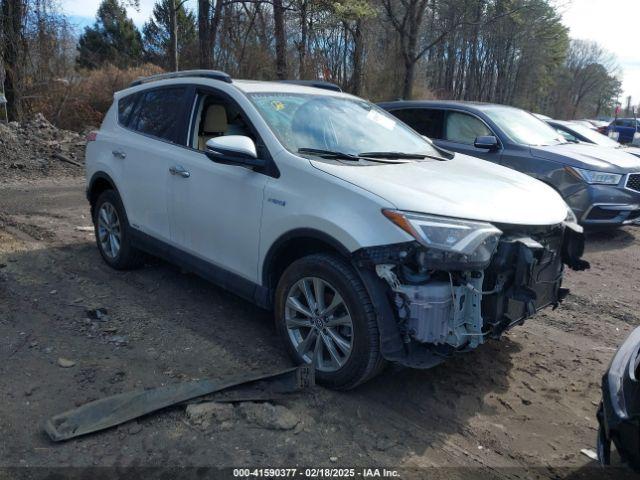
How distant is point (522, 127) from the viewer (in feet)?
27.7

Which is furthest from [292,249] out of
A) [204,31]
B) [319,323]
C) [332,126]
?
[204,31]

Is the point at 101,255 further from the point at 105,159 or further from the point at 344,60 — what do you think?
the point at 344,60

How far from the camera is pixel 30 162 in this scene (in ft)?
39.2

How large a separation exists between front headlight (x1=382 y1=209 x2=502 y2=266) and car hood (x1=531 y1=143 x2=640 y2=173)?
514 centimetres

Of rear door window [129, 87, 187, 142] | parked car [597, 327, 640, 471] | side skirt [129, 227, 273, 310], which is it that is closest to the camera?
parked car [597, 327, 640, 471]

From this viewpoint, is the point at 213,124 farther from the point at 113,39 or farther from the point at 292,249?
the point at 113,39

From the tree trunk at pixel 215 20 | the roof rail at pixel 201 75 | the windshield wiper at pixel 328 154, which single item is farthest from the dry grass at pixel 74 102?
the windshield wiper at pixel 328 154

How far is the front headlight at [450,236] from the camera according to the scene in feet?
9.89

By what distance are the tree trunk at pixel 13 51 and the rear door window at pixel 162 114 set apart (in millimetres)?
12580

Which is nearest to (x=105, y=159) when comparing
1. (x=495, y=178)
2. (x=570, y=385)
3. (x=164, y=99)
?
(x=164, y=99)

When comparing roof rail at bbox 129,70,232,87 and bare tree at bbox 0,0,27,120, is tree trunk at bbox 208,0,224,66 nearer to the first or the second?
bare tree at bbox 0,0,27,120

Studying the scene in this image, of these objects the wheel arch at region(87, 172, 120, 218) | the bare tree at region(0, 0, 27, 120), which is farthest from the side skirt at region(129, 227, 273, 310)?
Result: the bare tree at region(0, 0, 27, 120)

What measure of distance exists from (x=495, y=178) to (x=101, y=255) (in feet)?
13.8

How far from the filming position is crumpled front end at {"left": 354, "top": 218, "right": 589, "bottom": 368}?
10.00ft
